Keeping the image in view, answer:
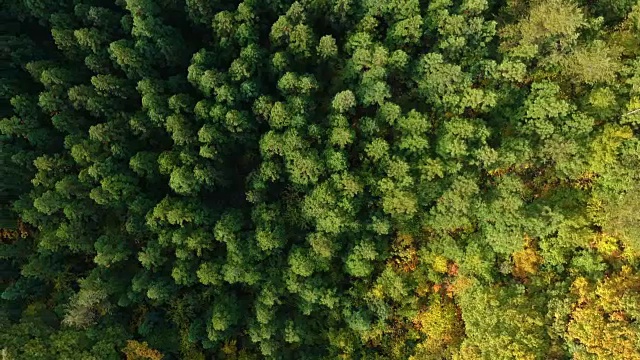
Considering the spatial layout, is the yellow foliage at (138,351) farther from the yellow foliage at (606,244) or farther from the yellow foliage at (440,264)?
the yellow foliage at (606,244)

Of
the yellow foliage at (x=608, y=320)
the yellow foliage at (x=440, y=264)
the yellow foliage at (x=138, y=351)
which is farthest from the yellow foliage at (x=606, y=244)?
the yellow foliage at (x=138, y=351)

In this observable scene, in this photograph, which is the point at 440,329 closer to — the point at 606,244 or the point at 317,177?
the point at 606,244

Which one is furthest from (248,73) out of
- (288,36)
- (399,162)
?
(399,162)

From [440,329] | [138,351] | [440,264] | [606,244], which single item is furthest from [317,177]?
[606,244]

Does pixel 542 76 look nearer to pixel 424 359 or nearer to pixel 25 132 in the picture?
pixel 424 359

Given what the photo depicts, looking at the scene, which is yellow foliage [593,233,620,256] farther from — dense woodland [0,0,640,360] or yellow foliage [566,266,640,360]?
yellow foliage [566,266,640,360]

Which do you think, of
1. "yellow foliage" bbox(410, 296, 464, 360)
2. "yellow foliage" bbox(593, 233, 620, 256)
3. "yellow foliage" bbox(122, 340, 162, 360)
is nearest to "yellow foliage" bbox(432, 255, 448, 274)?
"yellow foliage" bbox(410, 296, 464, 360)
